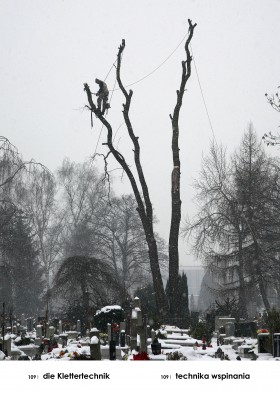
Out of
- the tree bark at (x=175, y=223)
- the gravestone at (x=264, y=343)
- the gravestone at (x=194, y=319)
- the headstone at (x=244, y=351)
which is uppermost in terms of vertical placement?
the tree bark at (x=175, y=223)

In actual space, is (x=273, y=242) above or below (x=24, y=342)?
above

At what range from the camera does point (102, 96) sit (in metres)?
16.2

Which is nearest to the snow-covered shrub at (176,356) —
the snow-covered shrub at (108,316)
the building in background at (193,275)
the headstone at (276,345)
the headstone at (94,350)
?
the headstone at (94,350)

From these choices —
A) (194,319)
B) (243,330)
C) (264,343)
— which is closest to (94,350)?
(264,343)

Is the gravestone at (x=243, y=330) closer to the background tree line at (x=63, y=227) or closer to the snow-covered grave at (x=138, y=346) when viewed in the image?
the snow-covered grave at (x=138, y=346)

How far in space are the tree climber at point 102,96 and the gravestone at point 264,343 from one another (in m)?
7.70

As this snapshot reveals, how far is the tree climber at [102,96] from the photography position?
16.0 m

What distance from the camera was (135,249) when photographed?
2862 cm

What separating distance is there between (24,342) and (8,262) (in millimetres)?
2894

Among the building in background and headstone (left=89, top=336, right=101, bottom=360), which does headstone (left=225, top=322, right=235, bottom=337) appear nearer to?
headstone (left=89, top=336, right=101, bottom=360)

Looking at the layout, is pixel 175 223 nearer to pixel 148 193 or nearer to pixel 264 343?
pixel 148 193
